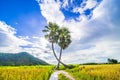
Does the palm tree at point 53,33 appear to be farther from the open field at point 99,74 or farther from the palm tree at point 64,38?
the open field at point 99,74

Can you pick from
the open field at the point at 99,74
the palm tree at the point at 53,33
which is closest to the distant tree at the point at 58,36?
the palm tree at the point at 53,33

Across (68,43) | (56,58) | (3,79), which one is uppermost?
(68,43)

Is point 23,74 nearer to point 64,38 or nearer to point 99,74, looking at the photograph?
point 99,74

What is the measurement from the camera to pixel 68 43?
228 ft

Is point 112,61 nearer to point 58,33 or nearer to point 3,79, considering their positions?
point 58,33

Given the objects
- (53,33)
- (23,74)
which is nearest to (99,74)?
(23,74)

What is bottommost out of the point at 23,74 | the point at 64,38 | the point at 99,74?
the point at 23,74

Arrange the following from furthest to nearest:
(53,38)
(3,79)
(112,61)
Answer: (112,61)
(53,38)
(3,79)

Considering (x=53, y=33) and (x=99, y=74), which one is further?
(x=53, y=33)

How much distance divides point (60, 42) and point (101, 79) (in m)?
41.7

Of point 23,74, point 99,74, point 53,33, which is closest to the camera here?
point 23,74

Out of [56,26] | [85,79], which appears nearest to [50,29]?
[56,26]

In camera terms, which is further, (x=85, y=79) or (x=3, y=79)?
(x=85, y=79)

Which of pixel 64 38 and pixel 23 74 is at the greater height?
pixel 64 38
